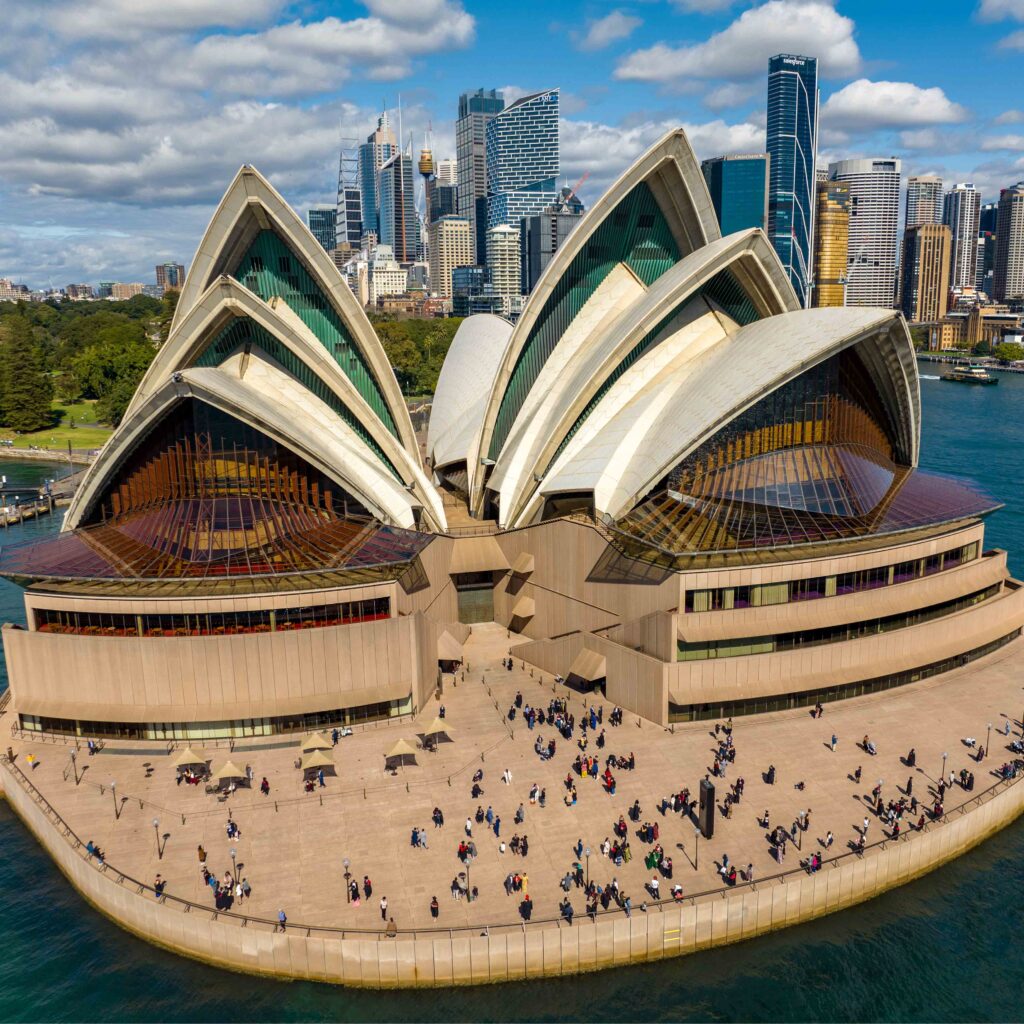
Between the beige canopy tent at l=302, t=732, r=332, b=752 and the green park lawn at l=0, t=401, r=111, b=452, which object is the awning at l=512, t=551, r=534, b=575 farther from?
A: the green park lawn at l=0, t=401, r=111, b=452

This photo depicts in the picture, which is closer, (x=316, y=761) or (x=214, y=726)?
(x=316, y=761)

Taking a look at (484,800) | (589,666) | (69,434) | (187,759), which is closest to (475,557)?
(589,666)

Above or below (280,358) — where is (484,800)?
below

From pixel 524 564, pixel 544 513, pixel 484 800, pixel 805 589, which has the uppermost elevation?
pixel 544 513

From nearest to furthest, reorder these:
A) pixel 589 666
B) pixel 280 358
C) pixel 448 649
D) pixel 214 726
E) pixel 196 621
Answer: pixel 214 726 → pixel 196 621 → pixel 589 666 → pixel 448 649 → pixel 280 358

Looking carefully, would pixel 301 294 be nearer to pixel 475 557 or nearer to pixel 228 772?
pixel 475 557

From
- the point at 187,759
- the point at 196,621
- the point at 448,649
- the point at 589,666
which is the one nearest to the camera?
the point at 187,759

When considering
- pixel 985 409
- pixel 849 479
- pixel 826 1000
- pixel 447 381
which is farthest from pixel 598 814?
pixel 985 409
